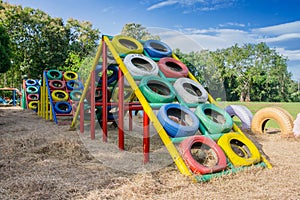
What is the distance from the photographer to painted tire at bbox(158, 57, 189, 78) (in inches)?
221

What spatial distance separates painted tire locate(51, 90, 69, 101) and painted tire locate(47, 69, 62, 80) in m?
1.01

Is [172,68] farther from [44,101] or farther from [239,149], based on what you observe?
[44,101]

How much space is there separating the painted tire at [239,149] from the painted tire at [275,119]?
3036 millimetres

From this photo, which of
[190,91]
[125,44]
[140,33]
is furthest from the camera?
[140,33]

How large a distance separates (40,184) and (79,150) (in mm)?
1814

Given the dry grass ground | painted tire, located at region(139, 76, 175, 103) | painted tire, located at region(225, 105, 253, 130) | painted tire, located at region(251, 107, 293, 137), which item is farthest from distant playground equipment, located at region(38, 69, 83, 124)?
painted tire, located at region(251, 107, 293, 137)

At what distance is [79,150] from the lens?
5.14 meters

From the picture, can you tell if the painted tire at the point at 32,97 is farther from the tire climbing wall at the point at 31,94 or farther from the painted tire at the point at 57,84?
the painted tire at the point at 57,84

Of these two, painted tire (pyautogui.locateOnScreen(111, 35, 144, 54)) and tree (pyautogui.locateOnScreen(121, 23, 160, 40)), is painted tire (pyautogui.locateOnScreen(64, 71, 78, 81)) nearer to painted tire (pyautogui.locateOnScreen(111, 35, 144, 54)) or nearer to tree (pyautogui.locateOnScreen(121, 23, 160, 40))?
tree (pyautogui.locateOnScreen(121, 23, 160, 40))

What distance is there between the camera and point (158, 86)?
5.27 m

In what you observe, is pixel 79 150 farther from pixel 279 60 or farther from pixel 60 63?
pixel 279 60

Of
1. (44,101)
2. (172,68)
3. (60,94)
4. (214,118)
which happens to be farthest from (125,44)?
(44,101)

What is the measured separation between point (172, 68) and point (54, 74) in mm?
7657

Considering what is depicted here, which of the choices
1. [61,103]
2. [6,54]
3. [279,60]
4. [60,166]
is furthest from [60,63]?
[279,60]
